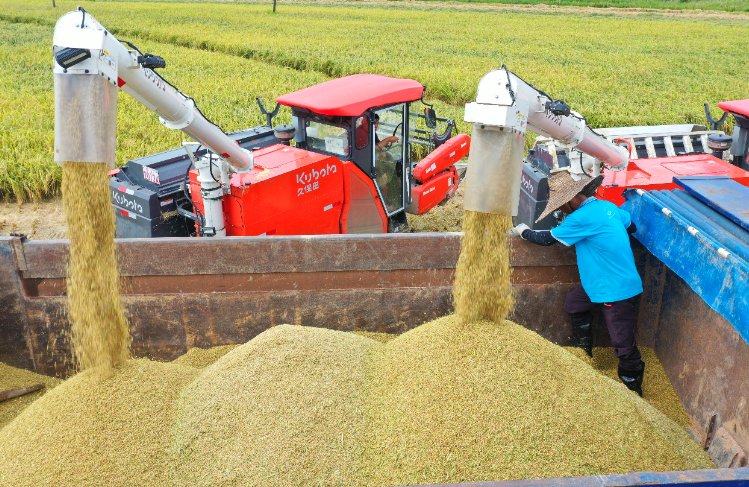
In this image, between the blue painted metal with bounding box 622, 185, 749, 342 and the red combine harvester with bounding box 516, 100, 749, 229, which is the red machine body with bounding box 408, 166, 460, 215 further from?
the blue painted metal with bounding box 622, 185, 749, 342

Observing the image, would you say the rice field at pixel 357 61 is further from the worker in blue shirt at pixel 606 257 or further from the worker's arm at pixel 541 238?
the worker in blue shirt at pixel 606 257

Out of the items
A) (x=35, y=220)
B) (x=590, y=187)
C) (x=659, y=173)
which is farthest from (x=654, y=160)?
(x=35, y=220)

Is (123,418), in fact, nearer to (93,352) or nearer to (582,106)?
(93,352)

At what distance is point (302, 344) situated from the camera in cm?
344

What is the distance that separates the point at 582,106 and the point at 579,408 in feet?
36.1

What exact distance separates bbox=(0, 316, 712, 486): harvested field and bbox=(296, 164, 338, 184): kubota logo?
197 centimetres

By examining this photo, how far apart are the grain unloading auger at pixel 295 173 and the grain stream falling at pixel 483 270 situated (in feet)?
6.00

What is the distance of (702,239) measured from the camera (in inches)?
135

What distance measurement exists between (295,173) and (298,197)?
0.69 feet

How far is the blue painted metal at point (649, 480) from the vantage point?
210 centimetres

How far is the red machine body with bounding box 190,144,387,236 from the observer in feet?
16.0

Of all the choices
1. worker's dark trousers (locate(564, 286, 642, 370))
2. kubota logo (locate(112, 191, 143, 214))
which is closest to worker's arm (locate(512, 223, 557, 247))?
worker's dark trousers (locate(564, 286, 642, 370))

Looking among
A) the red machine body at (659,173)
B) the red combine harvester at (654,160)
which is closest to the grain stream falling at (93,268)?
the red combine harvester at (654,160)

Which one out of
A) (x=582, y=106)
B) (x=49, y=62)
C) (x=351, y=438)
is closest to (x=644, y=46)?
(x=582, y=106)
